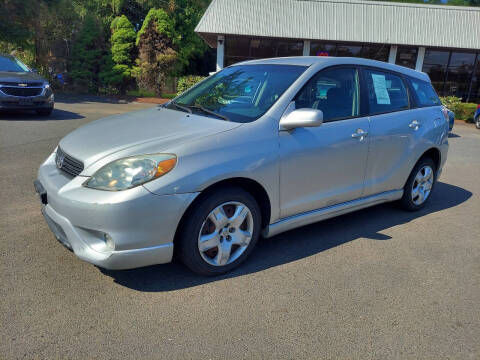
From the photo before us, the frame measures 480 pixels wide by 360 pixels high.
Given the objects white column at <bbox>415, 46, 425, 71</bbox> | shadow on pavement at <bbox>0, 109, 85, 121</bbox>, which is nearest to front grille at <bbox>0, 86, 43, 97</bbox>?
shadow on pavement at <bbox>0, 109, 85, 121</bbox>

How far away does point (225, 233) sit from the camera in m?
3.22

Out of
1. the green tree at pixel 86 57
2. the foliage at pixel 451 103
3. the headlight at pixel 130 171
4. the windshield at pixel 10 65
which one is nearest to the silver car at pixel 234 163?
the headlight at pixel 130 171

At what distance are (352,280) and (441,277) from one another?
2.68ft

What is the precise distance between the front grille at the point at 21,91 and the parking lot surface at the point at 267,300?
7.33 metres

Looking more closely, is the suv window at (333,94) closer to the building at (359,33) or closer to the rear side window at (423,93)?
the rear side window at (423,93)

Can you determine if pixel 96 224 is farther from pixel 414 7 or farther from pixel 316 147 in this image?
pixel 414 7

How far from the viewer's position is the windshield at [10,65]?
11117 millimetres

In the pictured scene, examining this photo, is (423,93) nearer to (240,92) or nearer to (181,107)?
(240,92)

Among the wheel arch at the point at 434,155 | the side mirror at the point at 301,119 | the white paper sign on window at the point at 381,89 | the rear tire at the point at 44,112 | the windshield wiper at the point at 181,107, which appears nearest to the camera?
the side mirror at the point at 301,119

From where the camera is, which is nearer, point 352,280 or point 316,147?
point 352,280

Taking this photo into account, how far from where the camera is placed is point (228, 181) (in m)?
3.17

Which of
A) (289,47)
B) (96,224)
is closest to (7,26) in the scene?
(289,47)

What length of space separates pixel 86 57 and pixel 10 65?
10.8 metres

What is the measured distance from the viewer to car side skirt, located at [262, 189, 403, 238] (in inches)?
139
